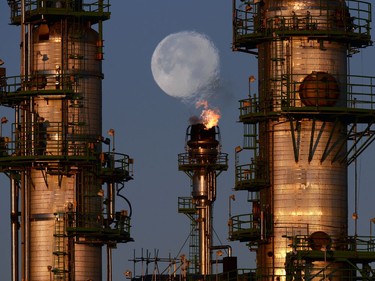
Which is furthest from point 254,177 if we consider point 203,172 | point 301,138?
point 203,172

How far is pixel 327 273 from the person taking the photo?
477ft

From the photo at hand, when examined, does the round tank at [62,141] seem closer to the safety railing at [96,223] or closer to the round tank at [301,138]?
the safety railing at [96,223]

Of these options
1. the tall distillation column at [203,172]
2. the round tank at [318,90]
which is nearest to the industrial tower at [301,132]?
the round tank at [318,90]

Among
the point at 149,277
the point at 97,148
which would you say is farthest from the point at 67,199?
the point at 149,277

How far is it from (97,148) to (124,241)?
657cm

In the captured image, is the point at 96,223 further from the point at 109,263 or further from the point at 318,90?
the point at 318,90

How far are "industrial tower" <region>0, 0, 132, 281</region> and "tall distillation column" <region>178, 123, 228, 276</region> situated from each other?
3195cm

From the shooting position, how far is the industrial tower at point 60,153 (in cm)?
16050

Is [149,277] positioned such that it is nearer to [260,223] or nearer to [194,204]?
[194,204]

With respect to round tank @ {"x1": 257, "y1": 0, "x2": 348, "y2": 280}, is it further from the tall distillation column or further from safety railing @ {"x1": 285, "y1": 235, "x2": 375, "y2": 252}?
the tall distillation column

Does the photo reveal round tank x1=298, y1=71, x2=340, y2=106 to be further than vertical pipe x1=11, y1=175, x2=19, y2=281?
No

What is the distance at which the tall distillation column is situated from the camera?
196 metres

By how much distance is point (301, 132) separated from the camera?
147875 mm

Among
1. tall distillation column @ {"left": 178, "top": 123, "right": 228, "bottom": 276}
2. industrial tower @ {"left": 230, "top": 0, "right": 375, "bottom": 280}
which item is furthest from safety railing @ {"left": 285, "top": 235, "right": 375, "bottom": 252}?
tall distillation column @ {"left": 178, "top": 123, "right": 228, "bottom": 276}
